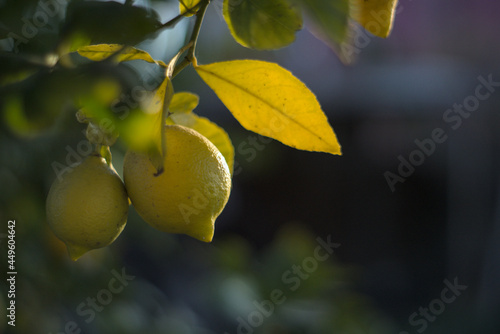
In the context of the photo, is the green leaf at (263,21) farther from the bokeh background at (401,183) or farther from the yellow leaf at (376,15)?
the bokeh background at (401,183)

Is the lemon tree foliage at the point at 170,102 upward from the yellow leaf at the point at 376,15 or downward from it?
downward

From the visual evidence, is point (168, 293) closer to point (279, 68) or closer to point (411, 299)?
point (411, 299)

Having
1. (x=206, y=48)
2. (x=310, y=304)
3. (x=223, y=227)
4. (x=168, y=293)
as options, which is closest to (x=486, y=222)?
(x=223, y=227)

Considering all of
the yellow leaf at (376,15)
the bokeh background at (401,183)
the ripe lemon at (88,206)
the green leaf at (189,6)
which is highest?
the yellow leaf at (376,15)

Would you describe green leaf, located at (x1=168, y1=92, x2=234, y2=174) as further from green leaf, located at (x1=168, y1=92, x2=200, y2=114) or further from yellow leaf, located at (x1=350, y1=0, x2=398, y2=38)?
yellow leaf, located at (x1=350, y1=0, x2=398, y2=38)

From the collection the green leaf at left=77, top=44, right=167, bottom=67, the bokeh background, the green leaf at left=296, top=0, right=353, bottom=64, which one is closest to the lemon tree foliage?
the green leaf at left=77, top=44, right=167, bottom=67

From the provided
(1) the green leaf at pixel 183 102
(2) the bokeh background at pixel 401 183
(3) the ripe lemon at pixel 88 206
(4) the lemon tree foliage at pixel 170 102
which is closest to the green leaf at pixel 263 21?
(4) the lemon tree foliage at pixel 170 102
